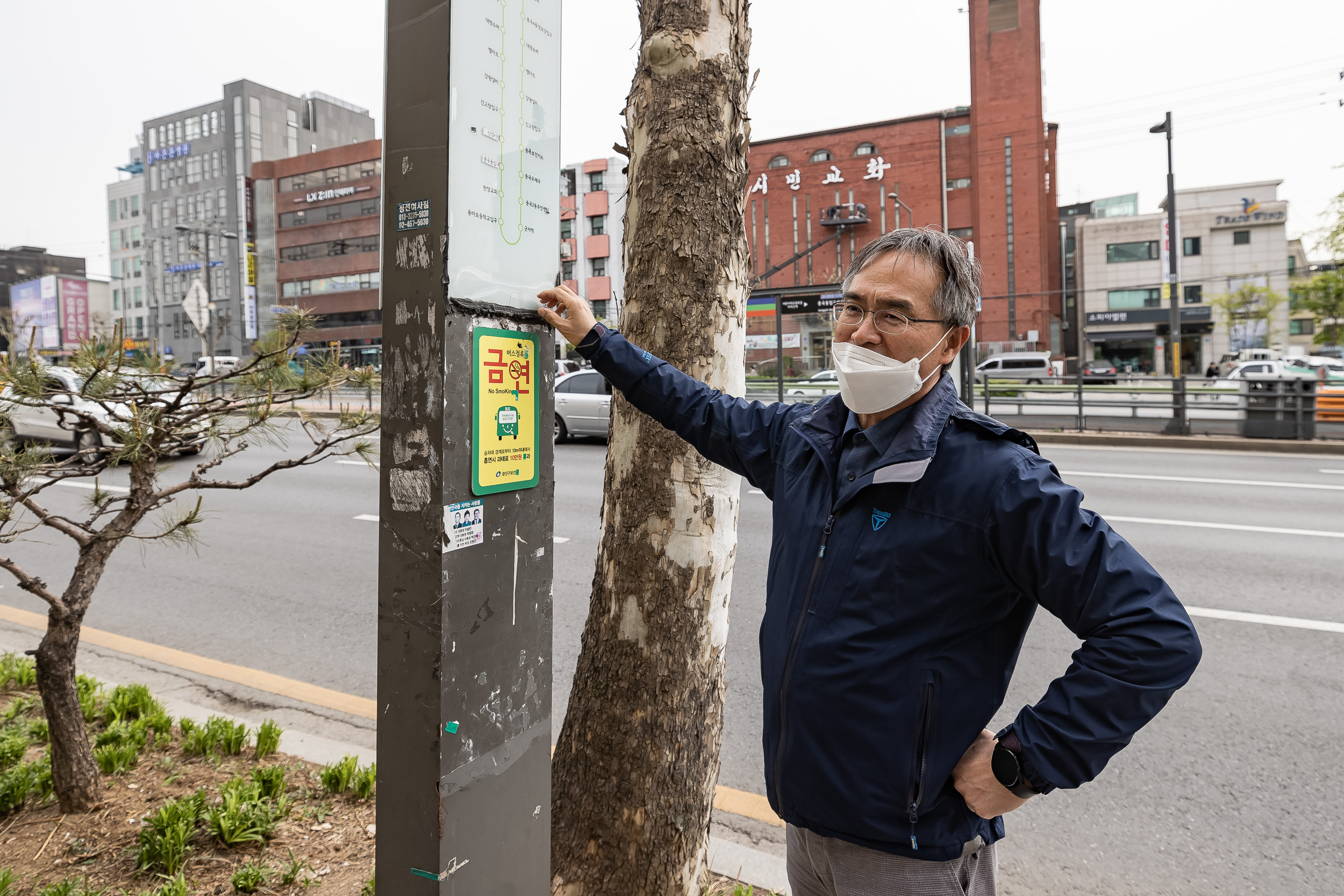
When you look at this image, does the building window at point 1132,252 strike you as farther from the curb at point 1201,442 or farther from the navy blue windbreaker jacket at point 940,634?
the navy blue windbreaker jacket at point 940,634

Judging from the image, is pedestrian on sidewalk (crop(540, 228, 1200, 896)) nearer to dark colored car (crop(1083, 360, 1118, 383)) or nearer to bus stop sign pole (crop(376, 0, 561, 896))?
bus stop sign pole (crop(376, 0, 561, 896))

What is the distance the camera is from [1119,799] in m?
3.43

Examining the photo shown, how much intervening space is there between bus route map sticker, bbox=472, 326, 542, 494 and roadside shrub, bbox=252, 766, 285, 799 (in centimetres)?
211

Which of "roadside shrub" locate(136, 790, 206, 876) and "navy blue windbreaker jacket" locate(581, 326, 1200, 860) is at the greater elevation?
"navy blue windbreaker jacket" locate(581, 326, 1200, 860)

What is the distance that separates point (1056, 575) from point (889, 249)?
0.72 metres

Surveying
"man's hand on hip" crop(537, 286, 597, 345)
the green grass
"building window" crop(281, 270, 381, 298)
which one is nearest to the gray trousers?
"man's hand on hip" crop(537, 286, 597, 345)

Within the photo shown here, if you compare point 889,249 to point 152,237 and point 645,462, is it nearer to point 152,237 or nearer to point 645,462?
point 645,462

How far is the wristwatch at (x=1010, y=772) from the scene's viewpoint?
1410 millimetres

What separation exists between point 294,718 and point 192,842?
1.47 m

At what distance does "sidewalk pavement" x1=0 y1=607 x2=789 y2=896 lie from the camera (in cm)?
293

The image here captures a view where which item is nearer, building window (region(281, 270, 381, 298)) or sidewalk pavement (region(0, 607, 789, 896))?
sidewalk pavement (region(0, 607, 789, 896))

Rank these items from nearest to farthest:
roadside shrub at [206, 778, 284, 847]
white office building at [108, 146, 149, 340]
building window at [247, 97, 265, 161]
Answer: roadside shrub at [206, 778, 284, 847] → building window at [247, 97, 265, 161] → white office building at [108, 146, 149, 340]

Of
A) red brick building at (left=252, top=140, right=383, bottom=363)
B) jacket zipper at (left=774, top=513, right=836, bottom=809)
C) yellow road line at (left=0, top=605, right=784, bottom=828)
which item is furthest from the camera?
red brick building at (left=252, top=140, right=383, bottom=363)

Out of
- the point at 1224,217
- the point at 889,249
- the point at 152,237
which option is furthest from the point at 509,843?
the point at 152,237
